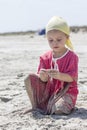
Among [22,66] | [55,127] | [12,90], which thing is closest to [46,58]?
[55,127]

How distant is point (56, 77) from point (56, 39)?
415 mm

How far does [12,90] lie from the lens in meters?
6.46

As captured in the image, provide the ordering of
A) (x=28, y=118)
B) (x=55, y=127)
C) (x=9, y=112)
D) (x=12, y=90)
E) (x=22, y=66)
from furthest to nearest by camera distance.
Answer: (x=22, y=66)
(x=12, y=90)
(x=9, y=112)
(x=28, y=118)
(x=55, y=127)

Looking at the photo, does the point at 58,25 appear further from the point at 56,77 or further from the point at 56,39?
the point at 56,77

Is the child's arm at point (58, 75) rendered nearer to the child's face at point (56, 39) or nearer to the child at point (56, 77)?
the child at point (56, 77)

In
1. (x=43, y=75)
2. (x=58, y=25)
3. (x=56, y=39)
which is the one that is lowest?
(x=43, y=75)

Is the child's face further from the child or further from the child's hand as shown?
the child's hand

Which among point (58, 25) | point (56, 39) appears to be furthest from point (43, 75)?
point (58, 25)

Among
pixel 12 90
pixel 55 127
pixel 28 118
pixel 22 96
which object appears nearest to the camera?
pixel 55 127

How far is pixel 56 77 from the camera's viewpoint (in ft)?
15.6

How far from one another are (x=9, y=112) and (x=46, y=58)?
74 cm

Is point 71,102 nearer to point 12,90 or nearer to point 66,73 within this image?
point 66,73

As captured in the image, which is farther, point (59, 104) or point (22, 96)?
point (22, 96)

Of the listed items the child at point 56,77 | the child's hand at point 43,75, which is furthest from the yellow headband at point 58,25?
the child's hand at point 43,75
